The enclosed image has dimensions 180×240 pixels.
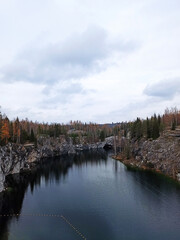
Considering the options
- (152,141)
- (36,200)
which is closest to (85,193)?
(36,200)

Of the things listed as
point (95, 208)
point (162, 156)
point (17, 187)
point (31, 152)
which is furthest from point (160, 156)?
point (31, 152)

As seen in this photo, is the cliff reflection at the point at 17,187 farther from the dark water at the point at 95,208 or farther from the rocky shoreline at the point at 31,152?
the rocky shoreline at the point at 31,152

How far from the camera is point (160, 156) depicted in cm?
7706

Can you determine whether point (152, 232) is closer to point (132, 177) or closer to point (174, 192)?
point (174, 192)

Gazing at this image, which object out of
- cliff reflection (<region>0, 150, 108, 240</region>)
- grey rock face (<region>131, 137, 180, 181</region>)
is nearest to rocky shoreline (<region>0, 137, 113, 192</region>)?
cliff reflection (<region>0, 150, 108, 240</region>)

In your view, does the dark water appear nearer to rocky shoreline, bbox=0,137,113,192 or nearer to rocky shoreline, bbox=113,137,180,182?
rocky shoreline, bbox=113,137,180,182

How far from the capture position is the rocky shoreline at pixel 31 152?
223 feet

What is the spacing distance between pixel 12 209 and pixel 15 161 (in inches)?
1491

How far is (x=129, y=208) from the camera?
4147 centimetres

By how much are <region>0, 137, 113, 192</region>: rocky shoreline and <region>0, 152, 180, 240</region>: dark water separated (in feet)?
24.5

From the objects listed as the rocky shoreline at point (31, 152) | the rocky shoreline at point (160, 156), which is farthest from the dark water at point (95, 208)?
the rocky shoreline at point (31, 152)

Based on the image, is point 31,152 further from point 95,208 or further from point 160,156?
point 95,208

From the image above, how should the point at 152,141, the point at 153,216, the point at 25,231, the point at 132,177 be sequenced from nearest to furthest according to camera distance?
1. the point at 25,231
2. the point at 153,216
3. the point at 132,177
4. the point at 152,141

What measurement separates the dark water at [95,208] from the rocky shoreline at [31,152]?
24.5 feet
